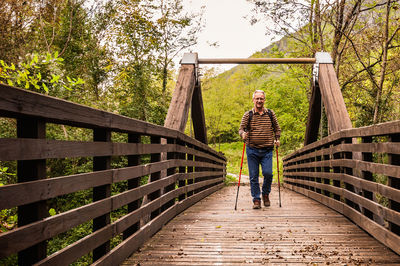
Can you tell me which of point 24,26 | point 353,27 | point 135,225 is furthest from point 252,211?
point 24,26

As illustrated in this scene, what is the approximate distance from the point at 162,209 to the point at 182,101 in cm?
298

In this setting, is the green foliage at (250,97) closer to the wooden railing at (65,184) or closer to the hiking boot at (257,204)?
the hiking boot at (257,204)

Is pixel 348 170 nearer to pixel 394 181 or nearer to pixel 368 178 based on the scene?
pixel 368 178

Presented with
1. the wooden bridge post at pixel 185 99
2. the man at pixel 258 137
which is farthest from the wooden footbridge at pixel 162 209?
the man at pixel 258 137

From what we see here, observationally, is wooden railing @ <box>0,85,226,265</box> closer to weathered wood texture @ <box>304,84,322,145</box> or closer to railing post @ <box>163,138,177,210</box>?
railing post @ <box>163,138,177,210</box>

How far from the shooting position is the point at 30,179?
179 centimetres

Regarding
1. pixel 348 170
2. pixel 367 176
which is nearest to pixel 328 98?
pixel 348 170

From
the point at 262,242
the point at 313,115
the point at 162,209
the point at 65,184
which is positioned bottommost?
the point at 262,242

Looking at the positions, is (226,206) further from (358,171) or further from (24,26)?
(24,26)

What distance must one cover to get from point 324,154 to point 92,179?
4624 mm

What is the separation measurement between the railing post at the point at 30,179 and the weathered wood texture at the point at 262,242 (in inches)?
51.4

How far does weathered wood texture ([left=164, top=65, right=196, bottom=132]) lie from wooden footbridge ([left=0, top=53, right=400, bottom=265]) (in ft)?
0.24

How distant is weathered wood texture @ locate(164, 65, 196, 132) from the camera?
6.62m

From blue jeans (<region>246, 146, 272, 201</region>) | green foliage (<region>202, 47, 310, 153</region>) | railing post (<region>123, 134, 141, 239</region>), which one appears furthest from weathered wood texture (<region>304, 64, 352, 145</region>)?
railing post (<region>123, 134, 141, 239</region>)
